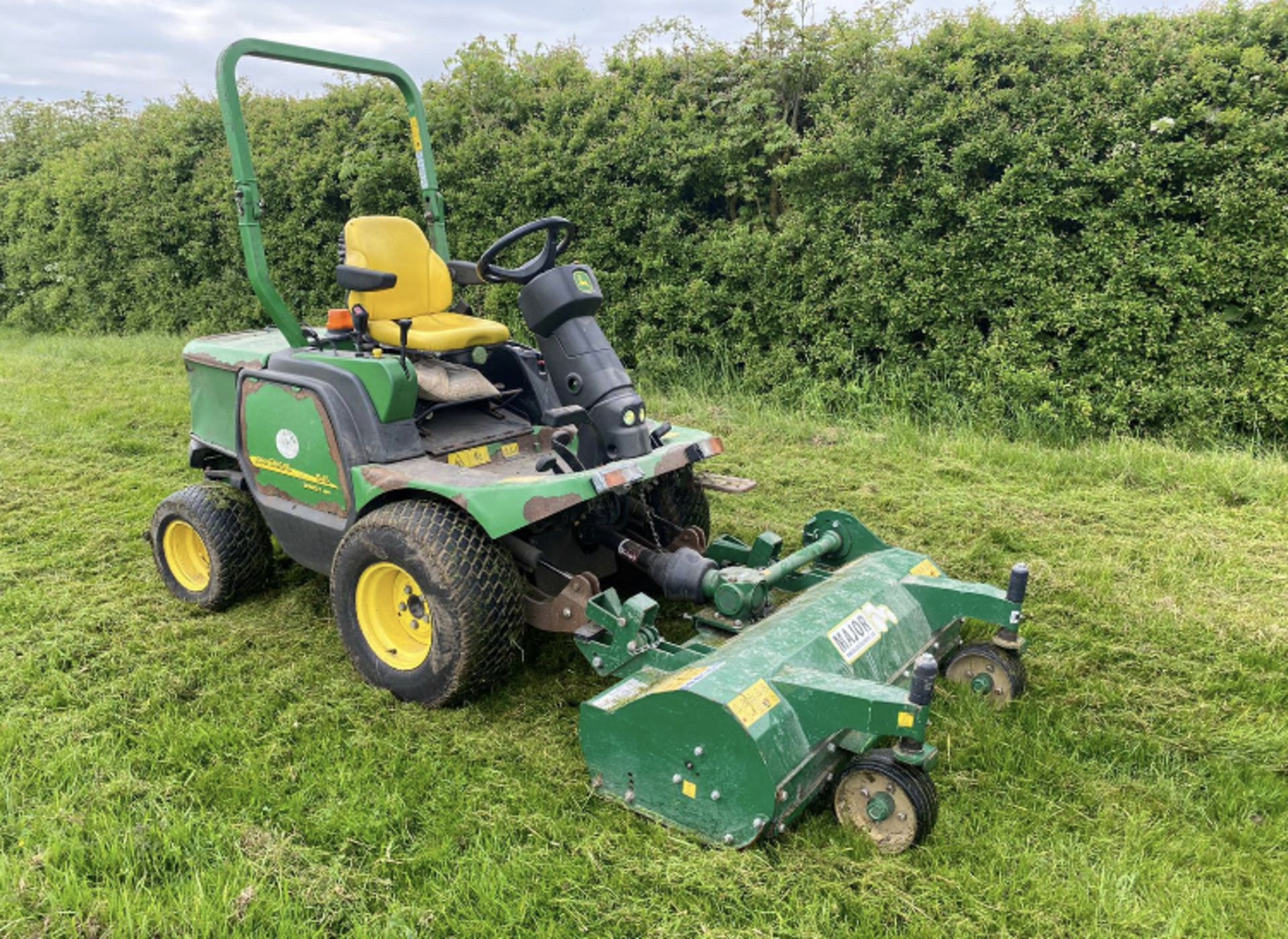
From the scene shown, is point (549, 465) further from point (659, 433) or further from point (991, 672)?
point (991, 672)

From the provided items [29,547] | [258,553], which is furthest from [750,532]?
[29,547]

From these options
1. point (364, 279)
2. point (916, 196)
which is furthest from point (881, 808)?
point (916, 196)

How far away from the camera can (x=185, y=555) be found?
4324mm

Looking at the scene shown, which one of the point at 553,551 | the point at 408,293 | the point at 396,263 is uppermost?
the point at 396,263

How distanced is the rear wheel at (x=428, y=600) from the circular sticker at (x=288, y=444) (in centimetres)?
54

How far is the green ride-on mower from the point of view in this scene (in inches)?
99.6

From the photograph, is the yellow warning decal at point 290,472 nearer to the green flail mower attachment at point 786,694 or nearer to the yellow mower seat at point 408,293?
the yellow mower seat at point 408,293

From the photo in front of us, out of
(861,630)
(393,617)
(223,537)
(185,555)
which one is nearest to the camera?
(861,630)

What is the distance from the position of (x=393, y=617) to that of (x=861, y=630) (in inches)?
67.5

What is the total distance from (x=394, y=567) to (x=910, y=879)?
197 cm

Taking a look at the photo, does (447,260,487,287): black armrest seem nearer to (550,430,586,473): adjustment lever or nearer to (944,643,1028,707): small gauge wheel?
(550,430,586,473): adjustment lever

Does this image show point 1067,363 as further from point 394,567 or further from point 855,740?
point 394,567

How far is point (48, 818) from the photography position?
2635 mm

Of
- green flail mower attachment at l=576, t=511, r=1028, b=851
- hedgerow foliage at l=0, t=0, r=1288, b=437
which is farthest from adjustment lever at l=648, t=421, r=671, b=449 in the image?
hedgerow foliage at l=0, t=0, r=1288, b=437
